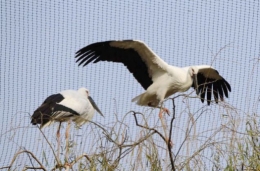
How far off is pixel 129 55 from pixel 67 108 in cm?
67

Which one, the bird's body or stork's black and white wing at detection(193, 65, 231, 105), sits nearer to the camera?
the bird's body

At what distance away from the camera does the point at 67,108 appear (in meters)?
5.88

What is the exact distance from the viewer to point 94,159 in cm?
338

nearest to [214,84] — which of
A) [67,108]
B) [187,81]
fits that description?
[187,81]

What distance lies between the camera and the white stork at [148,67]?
225 inches

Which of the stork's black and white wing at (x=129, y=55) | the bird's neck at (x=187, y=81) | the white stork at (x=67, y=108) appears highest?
the stork's black and white wing at (x=129, y=55)

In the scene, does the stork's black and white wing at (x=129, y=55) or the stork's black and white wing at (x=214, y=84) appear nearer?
the stork's black and white wing at (x=129, y=55)

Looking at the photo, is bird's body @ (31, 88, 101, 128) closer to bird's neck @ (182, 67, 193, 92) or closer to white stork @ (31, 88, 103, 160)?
white stork @ (31, 88, 103, 160)

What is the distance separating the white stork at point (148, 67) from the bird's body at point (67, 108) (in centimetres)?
40

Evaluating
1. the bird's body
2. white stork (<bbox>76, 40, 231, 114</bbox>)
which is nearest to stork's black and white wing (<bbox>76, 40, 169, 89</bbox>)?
white stork (<bbox>76, 40, 231, 114</bbox>)

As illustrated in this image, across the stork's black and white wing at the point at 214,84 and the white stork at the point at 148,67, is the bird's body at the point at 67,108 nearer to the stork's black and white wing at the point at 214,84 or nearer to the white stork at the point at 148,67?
the white stork at the point at 148,67

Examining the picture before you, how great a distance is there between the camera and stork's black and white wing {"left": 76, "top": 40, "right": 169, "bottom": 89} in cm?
569

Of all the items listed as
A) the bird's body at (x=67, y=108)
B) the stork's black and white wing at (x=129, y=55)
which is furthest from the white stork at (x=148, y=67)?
the bird's body at (x=67, y=108)

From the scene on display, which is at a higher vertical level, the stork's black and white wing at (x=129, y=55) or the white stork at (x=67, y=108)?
the stork's black and white wing at (x=129, y=55)
